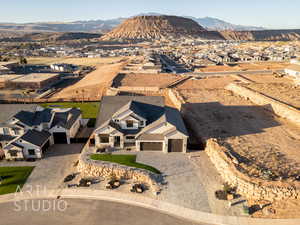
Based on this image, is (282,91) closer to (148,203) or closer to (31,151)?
(148,203)

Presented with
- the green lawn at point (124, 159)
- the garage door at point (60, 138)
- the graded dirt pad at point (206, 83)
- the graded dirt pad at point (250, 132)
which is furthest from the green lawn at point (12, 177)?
the graded dirt pad at point (206, 83)

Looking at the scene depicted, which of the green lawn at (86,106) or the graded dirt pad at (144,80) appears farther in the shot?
the graded dirt pad at (144,80)

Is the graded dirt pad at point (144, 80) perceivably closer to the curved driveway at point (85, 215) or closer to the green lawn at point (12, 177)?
the green lawn at point (12, 177)

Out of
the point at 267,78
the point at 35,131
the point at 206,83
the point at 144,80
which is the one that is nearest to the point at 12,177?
the point at 35,131

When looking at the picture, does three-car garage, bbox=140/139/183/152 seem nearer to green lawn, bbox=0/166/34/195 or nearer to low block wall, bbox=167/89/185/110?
green lawn, bbox=0/166/34/195

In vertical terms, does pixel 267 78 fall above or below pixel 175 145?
above
